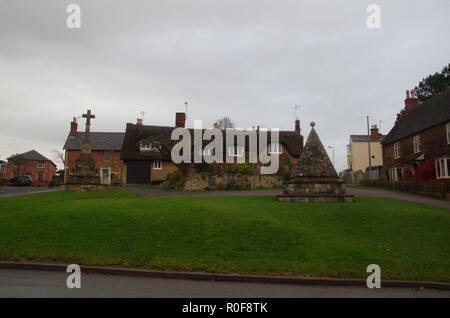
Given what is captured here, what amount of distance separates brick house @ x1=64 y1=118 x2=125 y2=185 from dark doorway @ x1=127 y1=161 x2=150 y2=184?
178 inches

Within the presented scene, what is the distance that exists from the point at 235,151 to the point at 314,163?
75.1 ft

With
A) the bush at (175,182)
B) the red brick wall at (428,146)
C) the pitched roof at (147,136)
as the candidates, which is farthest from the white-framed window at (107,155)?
the red brick wall at (428,146)

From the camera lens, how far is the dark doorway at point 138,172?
39.0 meters

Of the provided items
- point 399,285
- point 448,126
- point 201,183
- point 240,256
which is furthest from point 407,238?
point 448,126

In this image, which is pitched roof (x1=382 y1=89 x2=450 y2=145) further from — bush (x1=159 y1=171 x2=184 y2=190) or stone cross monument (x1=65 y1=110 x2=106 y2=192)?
stone cross monument (x1=65 y1=110 x2=106 y2=192)

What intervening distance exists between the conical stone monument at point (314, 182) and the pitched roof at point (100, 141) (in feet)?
113

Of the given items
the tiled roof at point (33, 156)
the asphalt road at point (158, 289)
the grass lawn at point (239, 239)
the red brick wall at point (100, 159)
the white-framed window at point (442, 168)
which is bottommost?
the asphalt road at point (158, 289)

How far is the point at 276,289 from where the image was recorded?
272 inches

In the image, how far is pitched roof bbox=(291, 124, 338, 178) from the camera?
1706cm

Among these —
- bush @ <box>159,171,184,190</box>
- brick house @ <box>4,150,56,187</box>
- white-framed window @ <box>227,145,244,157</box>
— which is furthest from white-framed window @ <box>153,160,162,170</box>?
brick house @ <box>4,150,56,187</box>

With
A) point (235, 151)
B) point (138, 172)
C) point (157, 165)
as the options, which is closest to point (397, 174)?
point (235, 151)

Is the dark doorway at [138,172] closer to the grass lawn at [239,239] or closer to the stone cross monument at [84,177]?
the stone cross monument at [84,177]

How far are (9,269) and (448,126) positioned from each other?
31.6 m
